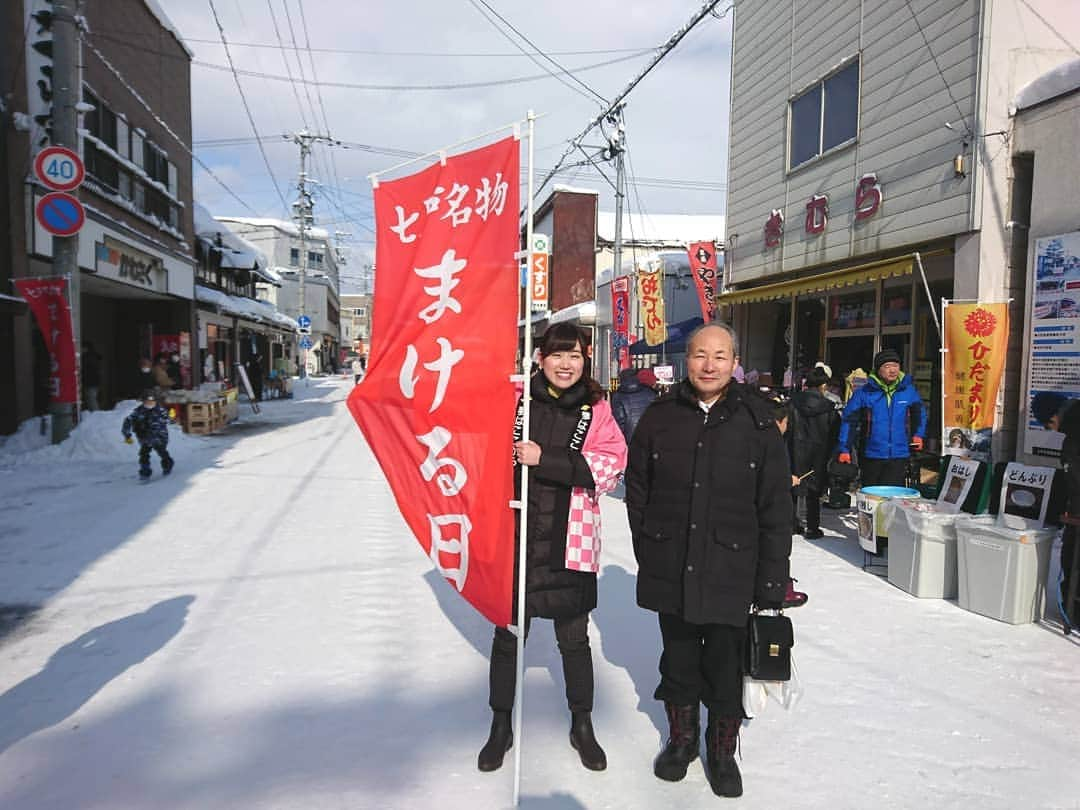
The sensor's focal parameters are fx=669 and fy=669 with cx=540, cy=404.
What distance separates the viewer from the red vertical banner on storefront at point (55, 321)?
1020 cm

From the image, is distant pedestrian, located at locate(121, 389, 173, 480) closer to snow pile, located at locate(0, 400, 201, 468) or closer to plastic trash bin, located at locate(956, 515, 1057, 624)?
snow pile, located at locate(0, 400, 201, 468)

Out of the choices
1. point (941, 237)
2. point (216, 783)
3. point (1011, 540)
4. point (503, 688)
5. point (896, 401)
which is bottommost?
point (216, 783)

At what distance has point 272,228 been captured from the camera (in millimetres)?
51344

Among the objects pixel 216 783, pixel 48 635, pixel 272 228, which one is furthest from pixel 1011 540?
pixel 272 228

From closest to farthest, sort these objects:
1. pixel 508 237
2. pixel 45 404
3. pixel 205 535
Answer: pixel 508 237
pixel 205 535
pixel 45 404

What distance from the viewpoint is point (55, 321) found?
1031 centimetres

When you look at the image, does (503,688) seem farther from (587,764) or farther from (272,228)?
(272,228)

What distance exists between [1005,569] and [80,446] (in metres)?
11.9

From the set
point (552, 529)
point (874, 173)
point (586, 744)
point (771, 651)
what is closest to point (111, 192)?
point (874, 173)

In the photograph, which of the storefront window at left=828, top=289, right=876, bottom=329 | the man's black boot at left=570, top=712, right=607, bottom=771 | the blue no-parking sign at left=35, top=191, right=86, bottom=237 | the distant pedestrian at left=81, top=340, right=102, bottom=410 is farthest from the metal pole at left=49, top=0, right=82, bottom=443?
the storefront window at left=828, top=289, right=876, bottom=329

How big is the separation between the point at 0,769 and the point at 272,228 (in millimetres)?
54055

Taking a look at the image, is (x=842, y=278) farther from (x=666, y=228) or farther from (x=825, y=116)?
(x=666, y=228)

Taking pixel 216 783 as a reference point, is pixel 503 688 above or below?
above

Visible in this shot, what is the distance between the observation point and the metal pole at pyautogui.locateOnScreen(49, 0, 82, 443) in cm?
1032
